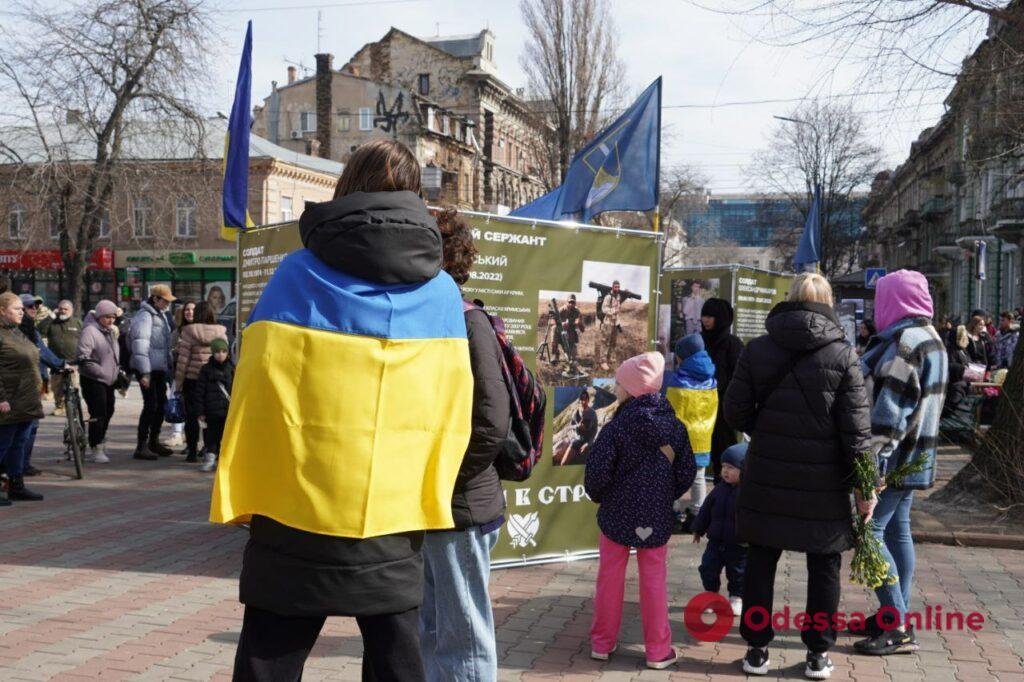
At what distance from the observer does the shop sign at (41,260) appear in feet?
153

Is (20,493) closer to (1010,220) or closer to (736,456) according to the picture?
(736,456)

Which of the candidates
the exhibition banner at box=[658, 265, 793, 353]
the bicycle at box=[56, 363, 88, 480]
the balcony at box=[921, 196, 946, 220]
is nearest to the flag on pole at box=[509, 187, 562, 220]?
the exhibition banner at box=[658, 265, 793, 353]

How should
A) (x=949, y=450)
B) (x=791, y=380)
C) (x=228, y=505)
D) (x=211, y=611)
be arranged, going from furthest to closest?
(x=949, y=450) < (x=211, y=611) < (x=791, y=380) < (x=228, y=505)

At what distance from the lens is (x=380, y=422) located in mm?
2525

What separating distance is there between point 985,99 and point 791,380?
26.4 feet

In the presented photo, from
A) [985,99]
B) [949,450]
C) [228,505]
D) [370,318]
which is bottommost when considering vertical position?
[949,450]

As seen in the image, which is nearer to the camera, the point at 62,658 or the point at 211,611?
the point at 62,658

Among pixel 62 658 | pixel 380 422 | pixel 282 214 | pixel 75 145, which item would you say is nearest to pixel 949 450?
pixel 62 658

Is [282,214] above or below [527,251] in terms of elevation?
above

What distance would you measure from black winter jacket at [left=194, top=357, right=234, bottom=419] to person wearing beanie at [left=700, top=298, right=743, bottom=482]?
488 centimetres

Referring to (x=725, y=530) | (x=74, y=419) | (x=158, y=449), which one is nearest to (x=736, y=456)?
(x=725, y=530)

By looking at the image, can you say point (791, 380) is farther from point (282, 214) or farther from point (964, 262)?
point (964, 262)

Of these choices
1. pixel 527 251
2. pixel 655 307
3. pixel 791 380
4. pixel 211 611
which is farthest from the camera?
pixel 655 307

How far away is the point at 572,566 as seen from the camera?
7.01 meters
